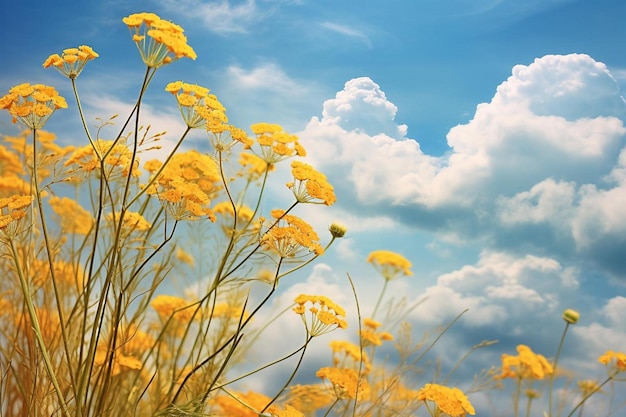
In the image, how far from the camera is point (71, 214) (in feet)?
10.1

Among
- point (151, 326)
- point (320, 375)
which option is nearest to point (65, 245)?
point (151, 326)

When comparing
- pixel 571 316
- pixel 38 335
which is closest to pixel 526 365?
pixel 571 316

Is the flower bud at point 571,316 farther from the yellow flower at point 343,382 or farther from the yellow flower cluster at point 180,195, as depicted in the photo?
the yellow flower cluster at point 180,195

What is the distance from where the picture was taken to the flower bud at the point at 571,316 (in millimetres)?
2668

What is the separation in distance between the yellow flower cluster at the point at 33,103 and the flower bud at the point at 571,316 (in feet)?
6.85

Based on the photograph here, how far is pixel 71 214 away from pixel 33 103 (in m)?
1.57

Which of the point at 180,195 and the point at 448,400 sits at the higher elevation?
the point at 180,195

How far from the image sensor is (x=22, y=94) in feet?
5.24

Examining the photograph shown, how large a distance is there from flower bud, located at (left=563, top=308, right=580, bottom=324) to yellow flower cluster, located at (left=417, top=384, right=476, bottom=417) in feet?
3.57

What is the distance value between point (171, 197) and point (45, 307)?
1108 mm

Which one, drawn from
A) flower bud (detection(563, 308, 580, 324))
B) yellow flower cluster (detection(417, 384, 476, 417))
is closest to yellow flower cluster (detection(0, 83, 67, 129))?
yellow flower cluster (detection(417, 384, 476, 417))

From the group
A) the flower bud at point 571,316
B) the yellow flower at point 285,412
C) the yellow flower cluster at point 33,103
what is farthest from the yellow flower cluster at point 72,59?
the flower bud at point 571,316

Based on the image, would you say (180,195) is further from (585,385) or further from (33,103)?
(585,385)

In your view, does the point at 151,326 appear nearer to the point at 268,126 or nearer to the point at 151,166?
the point at 151,166
